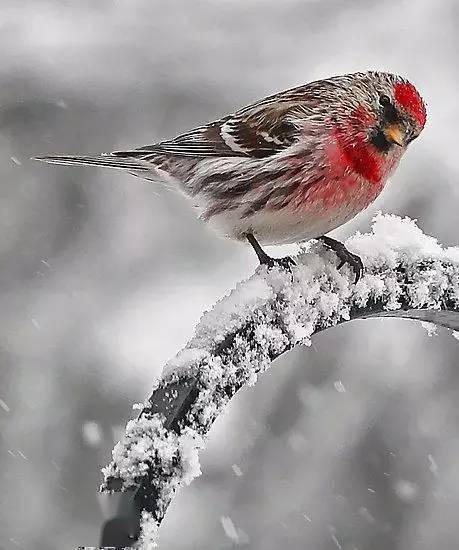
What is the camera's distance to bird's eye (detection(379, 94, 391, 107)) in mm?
1763

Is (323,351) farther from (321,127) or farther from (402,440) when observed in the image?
(321,127)

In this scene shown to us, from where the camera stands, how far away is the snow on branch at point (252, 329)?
104 centimetres

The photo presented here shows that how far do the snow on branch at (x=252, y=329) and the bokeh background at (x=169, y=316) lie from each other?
2486 mm

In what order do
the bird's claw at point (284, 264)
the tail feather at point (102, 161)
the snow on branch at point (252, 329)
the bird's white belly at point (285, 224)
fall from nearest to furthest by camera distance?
the snow on branch at point (252, 329) → the bird's claw at point (284, 264) → the bird's white belly at point (285, 224) → the tail feather at point (102, 161)

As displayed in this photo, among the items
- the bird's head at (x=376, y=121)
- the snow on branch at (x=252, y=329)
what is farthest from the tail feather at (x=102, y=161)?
the snow on branch at (x=252, y=329)

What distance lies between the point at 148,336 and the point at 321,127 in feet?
7.42

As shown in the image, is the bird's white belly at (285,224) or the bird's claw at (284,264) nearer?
the bird's claw at (284,264)

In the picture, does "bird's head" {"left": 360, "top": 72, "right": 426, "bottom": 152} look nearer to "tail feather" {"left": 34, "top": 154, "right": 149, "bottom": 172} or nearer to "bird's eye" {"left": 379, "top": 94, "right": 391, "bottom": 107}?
"bird's eye" {"left": 379, "top": 94, "right": 391, "bottom": 107}

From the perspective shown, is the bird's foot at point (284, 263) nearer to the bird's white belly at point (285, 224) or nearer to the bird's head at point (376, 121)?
the bird's white belly at point (285, 224)

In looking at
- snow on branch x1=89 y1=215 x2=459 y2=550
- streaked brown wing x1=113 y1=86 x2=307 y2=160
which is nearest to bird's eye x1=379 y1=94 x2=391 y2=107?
streaked brown wing x1=113 y1=86 x2=307 y2=160

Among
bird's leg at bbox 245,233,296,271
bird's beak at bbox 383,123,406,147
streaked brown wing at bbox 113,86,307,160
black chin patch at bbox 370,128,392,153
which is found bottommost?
bird's leg at bbox 245,233,296,271

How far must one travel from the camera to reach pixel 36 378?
3943mm

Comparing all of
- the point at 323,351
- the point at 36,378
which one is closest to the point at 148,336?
the point at 36,378

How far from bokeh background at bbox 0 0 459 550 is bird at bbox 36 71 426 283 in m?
2.05
